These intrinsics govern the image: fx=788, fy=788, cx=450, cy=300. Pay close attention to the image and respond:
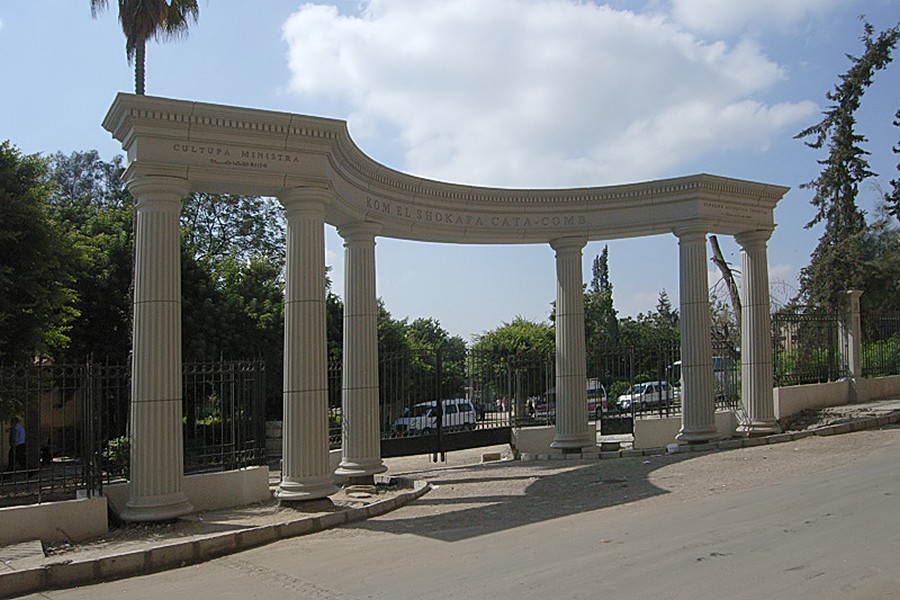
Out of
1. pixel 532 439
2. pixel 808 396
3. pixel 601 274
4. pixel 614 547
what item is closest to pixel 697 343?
pixel 532 439

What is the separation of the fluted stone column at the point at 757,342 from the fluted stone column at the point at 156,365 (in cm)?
1243

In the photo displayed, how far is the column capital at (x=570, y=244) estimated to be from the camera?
1744 cm

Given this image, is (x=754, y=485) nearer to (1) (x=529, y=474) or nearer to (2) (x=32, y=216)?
(1) (x=529, y=474)

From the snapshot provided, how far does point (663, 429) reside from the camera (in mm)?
18625

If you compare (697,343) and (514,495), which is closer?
(514,495)

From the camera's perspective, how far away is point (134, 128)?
419 inches

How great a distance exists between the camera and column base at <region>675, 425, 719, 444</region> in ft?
54.8

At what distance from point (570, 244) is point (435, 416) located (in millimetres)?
5680

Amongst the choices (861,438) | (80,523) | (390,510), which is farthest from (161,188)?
(861,438)

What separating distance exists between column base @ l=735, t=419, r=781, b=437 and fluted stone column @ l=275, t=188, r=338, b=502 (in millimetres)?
10114

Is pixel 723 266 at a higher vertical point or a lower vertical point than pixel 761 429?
higher

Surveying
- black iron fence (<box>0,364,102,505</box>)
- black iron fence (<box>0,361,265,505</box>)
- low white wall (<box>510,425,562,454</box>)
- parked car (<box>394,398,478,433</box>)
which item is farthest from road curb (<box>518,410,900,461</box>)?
black iron fence (<box>0,364,102,505</box>)

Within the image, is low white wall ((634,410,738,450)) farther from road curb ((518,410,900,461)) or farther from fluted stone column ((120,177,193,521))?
fluted stone column ((120,177,193,521))

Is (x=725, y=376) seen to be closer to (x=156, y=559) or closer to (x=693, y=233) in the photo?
(x=693, y=233)
